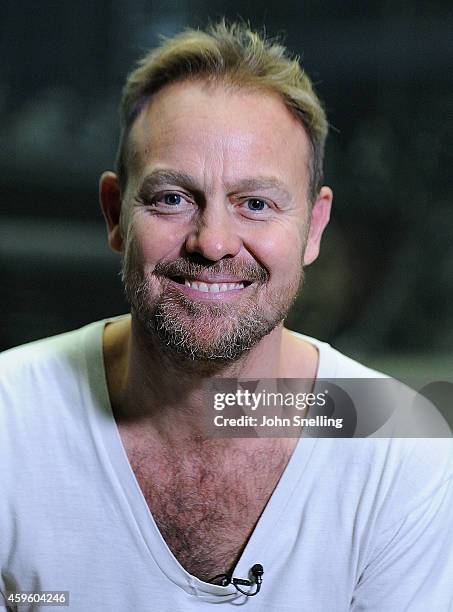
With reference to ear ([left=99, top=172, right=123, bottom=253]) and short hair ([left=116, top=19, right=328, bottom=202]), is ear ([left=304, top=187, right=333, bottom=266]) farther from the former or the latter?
ear ([left=99, top=172, right=123, bottom=253])

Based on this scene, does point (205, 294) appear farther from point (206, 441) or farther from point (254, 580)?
point (254, 580)

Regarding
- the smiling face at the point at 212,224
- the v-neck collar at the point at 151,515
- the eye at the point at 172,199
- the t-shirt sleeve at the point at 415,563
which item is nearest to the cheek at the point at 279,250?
the smiling face at the point at 212,224

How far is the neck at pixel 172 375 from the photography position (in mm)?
1049

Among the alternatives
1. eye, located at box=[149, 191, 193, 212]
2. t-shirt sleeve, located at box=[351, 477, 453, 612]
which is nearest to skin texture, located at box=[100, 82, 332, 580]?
eye, located at box=[149, 191, 193, 212]

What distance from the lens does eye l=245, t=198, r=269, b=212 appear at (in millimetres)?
991

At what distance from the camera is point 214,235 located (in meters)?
0.95

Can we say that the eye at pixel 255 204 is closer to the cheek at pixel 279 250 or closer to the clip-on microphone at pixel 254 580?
the cheek at pixel 279 250

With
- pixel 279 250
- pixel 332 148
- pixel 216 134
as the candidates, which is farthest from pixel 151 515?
pixel 332 148

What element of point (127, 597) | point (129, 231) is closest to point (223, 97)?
point (129, 231)

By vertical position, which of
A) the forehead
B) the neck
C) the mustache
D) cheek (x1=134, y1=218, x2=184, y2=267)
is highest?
the forehead

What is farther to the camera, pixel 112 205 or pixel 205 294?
pixel 112 205

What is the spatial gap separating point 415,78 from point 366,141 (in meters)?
0.12

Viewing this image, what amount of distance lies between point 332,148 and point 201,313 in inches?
15.1

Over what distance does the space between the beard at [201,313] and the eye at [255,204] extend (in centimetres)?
7
